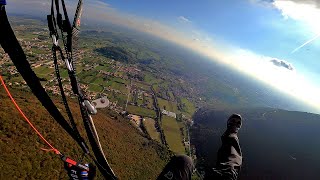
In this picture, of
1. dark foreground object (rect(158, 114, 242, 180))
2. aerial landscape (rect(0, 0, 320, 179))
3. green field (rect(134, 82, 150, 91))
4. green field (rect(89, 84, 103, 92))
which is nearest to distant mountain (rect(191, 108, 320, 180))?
aerial landscape (rect(0, 0, 320, 179))

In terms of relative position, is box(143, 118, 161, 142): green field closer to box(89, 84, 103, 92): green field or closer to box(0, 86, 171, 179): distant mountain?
box(0, 86, 171, 179): distant mountain

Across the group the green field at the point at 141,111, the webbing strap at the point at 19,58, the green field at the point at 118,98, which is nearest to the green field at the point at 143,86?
the green field at the point at 118,98

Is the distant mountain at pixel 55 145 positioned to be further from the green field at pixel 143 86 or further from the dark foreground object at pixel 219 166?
the green field at pixel 143 86

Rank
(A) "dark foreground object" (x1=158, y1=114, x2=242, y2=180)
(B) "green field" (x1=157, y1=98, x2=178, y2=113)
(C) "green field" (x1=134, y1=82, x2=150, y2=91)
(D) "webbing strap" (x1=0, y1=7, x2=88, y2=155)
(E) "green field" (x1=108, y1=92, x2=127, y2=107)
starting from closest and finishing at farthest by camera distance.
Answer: (D) "webbing strap" (x1=0, y1=7, x2=88, y2=155) → (A) "dark foreground object" (x1=158, y1=114, x2=242, y2=180) → (E) "green field" (x1=108, y1=92, x2=127, y2=107) → (B) "green field" (x1=157, y1=98, x2=178, y2=113) → (C) "green field" (x1=134, y1=82, x2=150, y2=91)

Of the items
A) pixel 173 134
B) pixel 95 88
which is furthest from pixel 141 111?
pixel 95 88

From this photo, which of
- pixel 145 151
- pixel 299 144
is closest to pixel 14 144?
pixel 145 151

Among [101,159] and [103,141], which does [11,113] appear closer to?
[103,141]

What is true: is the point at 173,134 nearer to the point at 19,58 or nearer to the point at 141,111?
the point at 141,111
